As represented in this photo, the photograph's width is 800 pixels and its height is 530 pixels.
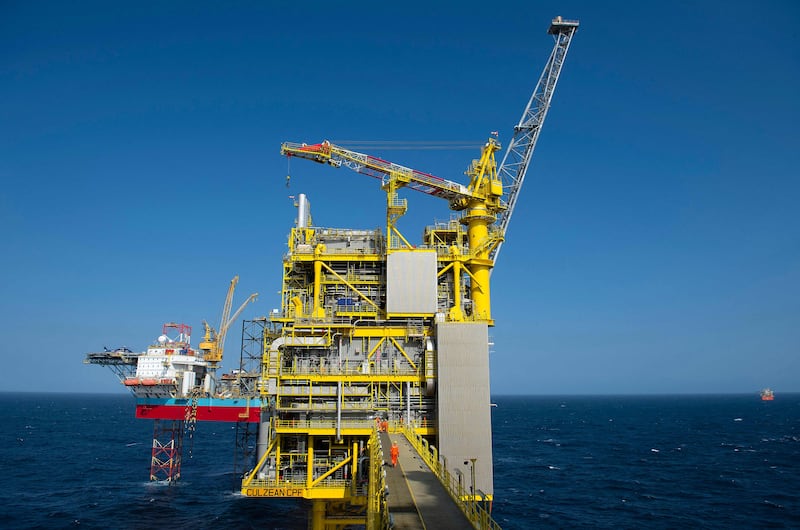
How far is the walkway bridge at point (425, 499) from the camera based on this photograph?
1794 centimetres

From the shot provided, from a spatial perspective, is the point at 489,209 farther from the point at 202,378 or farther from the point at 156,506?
the point at 202,378

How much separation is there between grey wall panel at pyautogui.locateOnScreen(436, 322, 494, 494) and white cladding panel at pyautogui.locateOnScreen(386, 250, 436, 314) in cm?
318

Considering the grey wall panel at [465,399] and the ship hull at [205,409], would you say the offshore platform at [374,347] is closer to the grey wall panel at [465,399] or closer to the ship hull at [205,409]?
the grey wall panel at [465,399]

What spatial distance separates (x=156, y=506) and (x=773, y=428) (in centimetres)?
14466

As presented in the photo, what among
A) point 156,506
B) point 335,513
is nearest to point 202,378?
point 156,506

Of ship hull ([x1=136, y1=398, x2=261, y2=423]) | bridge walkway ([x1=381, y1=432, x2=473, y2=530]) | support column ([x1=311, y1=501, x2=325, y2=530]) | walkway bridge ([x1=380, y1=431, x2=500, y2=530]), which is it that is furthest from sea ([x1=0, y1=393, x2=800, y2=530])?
bridge walkway ([x1=381, y1=432, x2=473, y2=530])

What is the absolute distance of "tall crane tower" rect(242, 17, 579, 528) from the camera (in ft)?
125

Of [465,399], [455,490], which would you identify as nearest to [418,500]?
[455,490]

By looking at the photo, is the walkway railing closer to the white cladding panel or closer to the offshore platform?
the offshore platform

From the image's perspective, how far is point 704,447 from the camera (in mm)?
102688

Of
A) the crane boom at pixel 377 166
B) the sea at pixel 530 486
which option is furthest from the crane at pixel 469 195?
the sea at pixel 530 486

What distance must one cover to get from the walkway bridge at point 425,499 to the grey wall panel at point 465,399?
221 inches

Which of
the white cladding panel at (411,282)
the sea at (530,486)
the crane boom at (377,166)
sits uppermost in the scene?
the crane boom at (377,166)

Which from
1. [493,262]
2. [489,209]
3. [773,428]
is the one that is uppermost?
[489,209]
